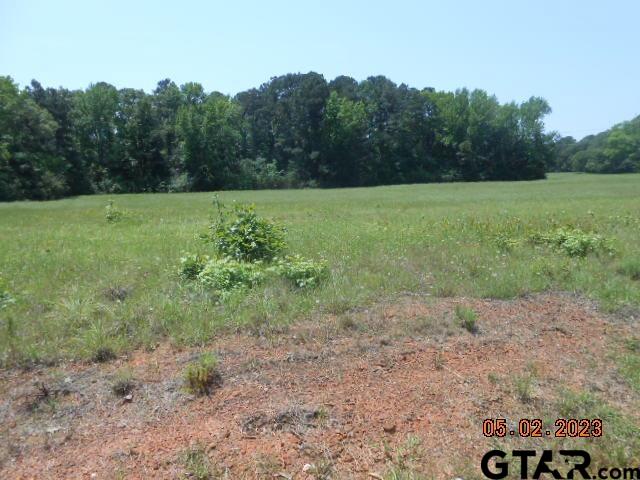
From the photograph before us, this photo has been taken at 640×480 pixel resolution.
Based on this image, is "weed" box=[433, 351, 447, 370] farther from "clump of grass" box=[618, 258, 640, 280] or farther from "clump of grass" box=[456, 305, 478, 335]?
"clump of grass" box=[618, 258, 640, 280]

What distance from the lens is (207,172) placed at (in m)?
62.4

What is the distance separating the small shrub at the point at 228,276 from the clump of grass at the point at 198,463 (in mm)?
3280

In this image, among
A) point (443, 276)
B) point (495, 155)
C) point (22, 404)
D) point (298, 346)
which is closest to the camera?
point (22, 404)

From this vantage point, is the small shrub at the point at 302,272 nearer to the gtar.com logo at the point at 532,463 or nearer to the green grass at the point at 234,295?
the green grass at the point at 234,295

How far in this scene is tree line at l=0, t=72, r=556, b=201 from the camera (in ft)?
168

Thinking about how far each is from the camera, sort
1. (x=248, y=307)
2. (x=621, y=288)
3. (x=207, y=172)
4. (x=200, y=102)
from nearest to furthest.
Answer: (x=248, y=307)
(x=621, y=288)
(x=207, y=172)
(x=200, y=102)

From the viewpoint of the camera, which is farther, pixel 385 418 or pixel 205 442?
pixel 385 418

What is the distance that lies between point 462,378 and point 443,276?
3.36 meters

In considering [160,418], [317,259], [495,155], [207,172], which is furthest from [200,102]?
[160,418]

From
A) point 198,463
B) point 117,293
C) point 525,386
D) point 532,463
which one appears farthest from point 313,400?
point 117,293

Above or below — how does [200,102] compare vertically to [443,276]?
above

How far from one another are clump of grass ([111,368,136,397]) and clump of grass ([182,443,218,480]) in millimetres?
1154

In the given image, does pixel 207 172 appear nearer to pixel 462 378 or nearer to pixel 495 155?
pixel 495 155

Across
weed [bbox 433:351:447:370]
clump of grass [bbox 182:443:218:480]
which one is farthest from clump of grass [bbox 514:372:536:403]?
clump of grass [bbox 182:443:218:480]
